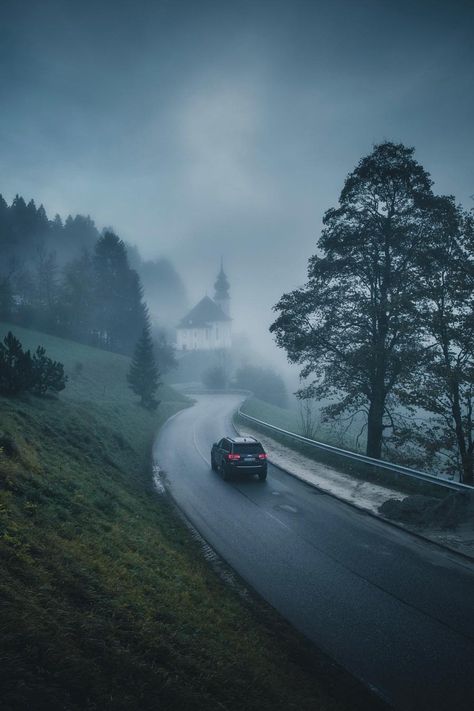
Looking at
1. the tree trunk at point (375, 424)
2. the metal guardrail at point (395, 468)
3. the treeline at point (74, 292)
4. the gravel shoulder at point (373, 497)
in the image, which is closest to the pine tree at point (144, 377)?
the gravel shoulder at point (373, 497)

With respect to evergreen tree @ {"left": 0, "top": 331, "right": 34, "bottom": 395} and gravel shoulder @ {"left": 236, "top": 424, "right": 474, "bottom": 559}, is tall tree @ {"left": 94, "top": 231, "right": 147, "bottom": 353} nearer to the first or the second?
gravel shoulder @ {"left": 236, "top": 424, "right": 474, "bottom": 559}

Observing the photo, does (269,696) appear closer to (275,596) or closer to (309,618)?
(309,618)

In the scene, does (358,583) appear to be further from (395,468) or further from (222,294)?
(222,294)

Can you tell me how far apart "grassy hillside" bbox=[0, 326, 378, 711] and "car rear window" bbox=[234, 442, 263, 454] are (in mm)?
5774

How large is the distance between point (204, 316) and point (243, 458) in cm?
9077

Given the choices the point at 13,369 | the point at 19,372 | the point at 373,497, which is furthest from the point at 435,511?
the point at 13,369

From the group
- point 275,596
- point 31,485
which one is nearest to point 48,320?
point 31,485

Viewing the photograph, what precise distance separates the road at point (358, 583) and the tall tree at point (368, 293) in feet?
18.6

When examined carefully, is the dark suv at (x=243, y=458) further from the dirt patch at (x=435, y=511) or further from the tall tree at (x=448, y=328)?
the tall tree at (x=448, y=328)

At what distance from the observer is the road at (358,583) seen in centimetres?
548

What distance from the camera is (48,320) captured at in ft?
168

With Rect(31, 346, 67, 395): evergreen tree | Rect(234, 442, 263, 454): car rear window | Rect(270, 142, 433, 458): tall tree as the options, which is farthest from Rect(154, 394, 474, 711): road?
Rect(31, 346, 67, 395): evergreen tree

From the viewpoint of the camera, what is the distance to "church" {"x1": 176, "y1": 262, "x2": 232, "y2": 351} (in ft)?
335

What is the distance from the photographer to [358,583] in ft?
26.0
